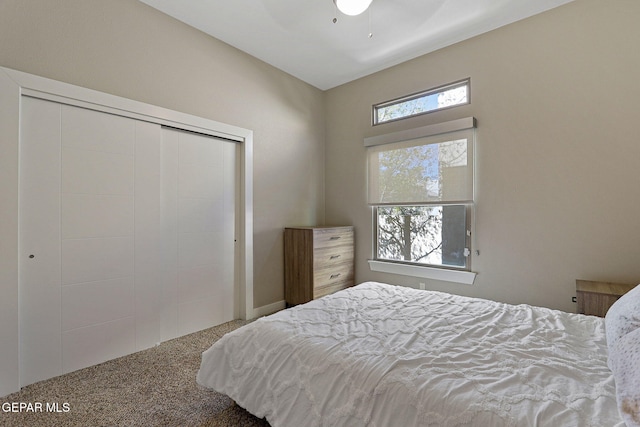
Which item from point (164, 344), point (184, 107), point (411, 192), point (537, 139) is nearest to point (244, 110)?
point (184, 107)

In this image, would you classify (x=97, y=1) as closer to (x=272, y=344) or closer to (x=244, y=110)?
(x=244, y=110)

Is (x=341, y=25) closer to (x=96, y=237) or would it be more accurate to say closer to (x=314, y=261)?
(x=314, y=261)

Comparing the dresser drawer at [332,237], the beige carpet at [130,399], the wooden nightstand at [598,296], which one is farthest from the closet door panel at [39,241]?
the wooden nightstand at [598,296]

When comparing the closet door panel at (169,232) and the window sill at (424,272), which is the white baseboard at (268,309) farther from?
the window sill at (424,272)

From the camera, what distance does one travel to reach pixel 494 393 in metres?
1.05

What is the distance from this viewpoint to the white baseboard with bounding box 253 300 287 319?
3.35 m

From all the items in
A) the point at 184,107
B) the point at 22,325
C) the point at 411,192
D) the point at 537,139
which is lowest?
the point at 22,325

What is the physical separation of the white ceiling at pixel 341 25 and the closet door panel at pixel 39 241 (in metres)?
1.34

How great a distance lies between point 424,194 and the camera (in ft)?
10.6

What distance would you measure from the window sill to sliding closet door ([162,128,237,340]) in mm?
1772

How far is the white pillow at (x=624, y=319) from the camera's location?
1.17 meters

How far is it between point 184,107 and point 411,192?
8.29 ft

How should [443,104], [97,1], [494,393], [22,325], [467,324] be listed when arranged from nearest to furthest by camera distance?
[494,393]
[467,324]
[22,325]
[97,1]
[443,104]

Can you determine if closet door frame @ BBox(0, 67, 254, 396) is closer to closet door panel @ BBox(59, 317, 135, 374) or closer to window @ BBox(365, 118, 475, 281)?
closet door panel @ BBox(59, 317, 135, 374)
